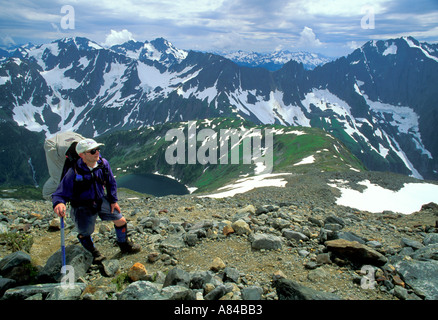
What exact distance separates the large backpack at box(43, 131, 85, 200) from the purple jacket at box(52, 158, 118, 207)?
312mm

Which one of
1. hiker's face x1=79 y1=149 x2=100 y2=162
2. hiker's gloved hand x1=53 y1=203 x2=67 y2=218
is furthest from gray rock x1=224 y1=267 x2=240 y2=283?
hiker's face x1=79 y1=149 x2=100 y2=162

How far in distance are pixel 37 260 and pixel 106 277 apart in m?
2.99

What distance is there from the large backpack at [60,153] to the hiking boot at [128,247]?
2.81 meters

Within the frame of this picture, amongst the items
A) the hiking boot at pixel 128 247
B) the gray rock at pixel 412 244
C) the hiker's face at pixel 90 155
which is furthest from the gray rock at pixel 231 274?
the gray rock at pixel 412 244

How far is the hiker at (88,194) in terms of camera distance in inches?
291

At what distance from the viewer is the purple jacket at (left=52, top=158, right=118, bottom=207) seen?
743 cm

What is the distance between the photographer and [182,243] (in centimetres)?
940

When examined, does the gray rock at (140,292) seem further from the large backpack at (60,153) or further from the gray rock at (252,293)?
the large backpack at (60,153)

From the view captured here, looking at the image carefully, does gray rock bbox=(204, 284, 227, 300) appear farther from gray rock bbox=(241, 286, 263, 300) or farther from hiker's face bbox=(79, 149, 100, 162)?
hiker's face bbox=(79, 149, 100, 162)

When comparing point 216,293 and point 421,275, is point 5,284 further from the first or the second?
point 421,275

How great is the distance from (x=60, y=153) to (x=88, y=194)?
1561 millimetres

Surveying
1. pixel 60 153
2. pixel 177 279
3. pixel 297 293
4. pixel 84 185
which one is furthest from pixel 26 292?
pixel 297 293

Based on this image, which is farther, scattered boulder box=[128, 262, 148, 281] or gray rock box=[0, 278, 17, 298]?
scattered boulder box=[128, 262, 148, 281]

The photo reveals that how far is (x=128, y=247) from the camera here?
8.86 metres
